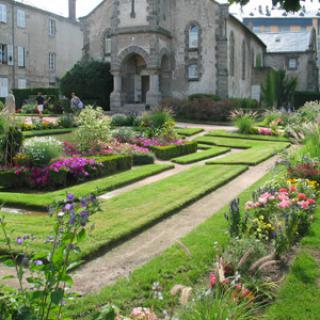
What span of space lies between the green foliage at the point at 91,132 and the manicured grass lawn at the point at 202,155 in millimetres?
2687

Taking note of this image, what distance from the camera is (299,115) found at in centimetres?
2644

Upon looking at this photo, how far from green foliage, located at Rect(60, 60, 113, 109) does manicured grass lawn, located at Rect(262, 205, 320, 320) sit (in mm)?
31004

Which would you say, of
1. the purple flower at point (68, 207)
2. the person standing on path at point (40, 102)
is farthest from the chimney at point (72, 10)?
the purple flower at point (68, 207)

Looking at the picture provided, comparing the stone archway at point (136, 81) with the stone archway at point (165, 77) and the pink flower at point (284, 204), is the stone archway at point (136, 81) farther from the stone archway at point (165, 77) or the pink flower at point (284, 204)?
the pink flower at point (284, 204)

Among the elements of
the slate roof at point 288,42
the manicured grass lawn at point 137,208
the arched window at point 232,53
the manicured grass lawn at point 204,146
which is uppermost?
the slate roof at point 288,42

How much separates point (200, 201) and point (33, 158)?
4.83 meters

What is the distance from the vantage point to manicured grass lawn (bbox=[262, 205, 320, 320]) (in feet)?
15.5

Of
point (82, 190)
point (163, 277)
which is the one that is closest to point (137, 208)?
point (82, 190)

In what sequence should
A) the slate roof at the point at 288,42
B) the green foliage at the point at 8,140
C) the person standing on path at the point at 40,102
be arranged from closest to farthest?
the green foliage at the point at 8,140 → the person standing on path at the point at 40,102 → the slate roof at the point at 288,42

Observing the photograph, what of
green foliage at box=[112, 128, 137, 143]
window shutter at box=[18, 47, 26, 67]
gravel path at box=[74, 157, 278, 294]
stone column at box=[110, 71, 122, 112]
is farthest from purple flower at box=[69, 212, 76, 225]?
window shutter at box=[18, 47, 26, 67]

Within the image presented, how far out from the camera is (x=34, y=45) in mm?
46594

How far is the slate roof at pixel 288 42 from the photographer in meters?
55.0

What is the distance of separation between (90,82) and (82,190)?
84.2ft

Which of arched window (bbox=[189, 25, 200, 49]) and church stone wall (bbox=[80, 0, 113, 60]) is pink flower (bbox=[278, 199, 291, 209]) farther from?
church stone wall (bbox=[80, 0, 113, 60])
